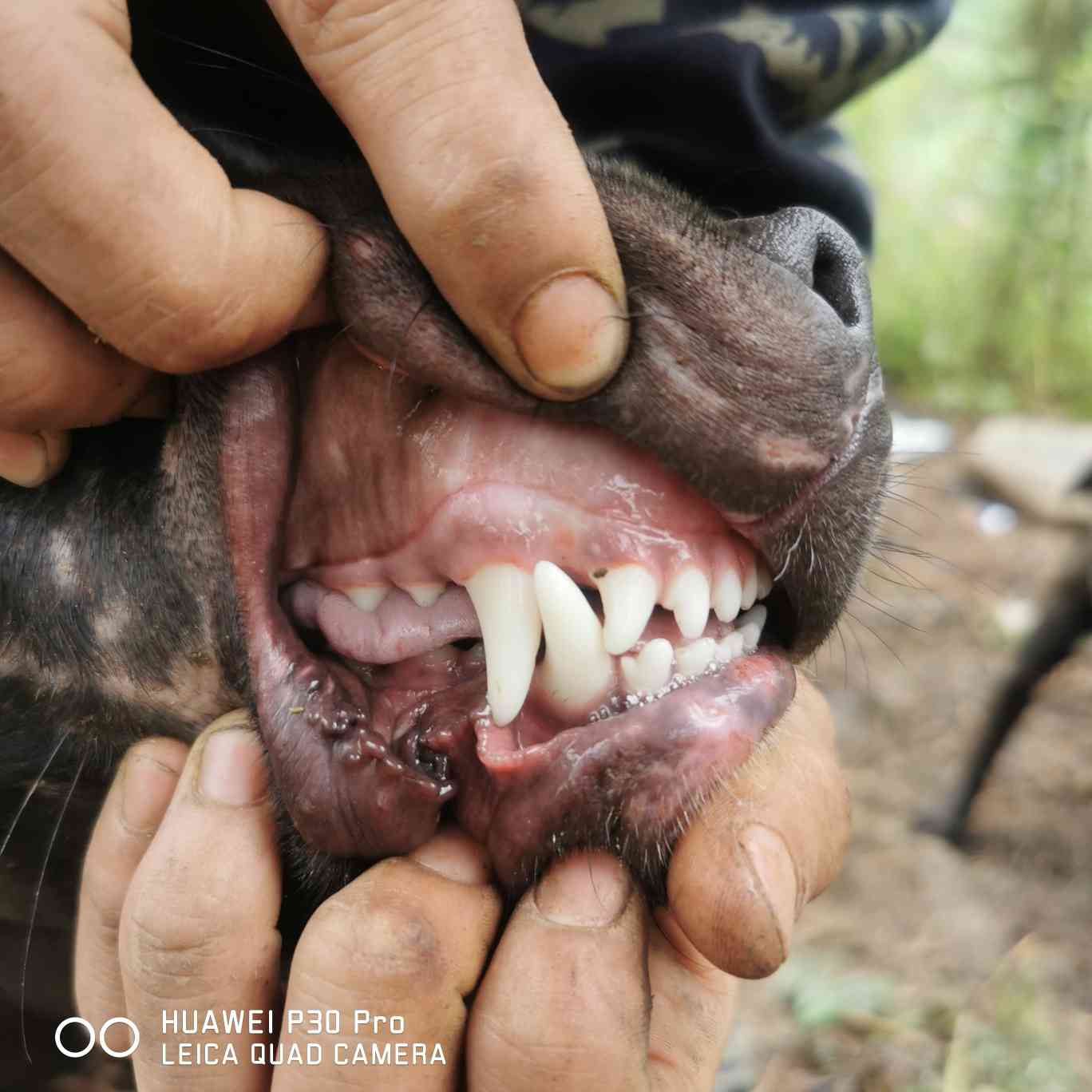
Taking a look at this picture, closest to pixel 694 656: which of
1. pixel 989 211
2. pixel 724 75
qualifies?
pixel 724 75

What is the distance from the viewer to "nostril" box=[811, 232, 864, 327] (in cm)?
112

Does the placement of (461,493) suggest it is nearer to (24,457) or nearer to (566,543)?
(566,543)

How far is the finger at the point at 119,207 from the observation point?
83 centimetres

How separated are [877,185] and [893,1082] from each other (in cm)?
917

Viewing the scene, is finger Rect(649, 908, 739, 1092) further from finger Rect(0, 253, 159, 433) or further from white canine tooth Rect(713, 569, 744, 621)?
finger Rect(0, 253, 159, 433)

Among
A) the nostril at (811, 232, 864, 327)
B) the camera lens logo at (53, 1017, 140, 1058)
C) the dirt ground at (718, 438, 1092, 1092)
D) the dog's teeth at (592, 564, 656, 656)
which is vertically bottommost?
the dirt ground at (718, 438, 1092, 1092)

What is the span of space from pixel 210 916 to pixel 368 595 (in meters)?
0.35

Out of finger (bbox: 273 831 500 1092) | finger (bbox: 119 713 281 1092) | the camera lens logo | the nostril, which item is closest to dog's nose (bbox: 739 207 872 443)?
the nostril

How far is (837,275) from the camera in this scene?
45.2 inches

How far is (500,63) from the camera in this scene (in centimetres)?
88

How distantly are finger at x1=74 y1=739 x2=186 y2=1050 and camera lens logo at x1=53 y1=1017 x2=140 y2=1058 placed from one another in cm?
5

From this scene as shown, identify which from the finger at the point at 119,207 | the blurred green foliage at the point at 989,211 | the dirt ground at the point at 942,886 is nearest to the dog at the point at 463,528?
the finger at the point at 119,207

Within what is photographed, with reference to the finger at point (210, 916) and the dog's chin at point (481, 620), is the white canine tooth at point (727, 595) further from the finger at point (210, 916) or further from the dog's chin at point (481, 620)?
the finger at point (210, 916)

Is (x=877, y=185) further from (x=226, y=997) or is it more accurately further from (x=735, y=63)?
(x=226, y=997)
